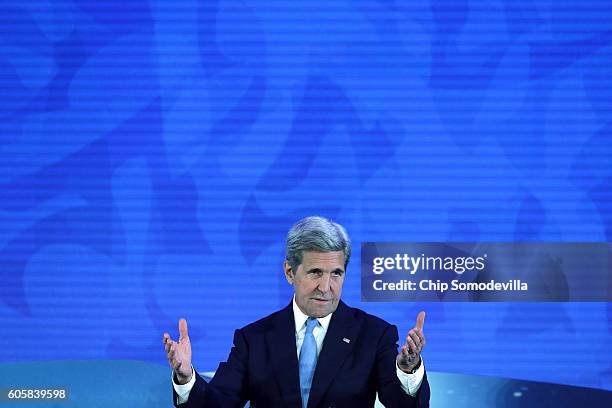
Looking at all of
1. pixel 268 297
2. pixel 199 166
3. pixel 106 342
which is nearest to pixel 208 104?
pixel 199 166

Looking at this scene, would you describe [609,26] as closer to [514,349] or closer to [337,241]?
[514,349]

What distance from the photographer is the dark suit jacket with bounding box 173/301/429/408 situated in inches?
107

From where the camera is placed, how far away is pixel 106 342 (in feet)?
14.6

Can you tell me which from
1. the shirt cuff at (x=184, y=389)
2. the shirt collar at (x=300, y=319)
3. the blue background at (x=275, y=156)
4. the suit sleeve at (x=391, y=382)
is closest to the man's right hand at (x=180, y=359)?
the shirt cuff at (x=184, y=389)

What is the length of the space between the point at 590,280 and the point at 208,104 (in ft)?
6.61

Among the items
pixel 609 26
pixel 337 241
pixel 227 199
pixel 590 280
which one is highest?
pixel 609 26

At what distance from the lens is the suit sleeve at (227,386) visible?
2.59 meters

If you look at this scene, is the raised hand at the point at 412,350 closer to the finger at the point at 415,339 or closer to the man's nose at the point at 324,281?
the finger at the point at 415,339

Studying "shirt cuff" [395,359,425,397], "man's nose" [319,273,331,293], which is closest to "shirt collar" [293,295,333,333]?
"man's nose" [319,273,331,293]

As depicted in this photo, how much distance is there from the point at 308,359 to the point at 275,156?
1.75 metres

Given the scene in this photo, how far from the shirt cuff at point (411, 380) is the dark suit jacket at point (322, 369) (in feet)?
0.14

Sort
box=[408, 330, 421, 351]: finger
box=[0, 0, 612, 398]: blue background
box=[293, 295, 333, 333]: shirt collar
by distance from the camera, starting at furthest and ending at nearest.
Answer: box=[0, 0, 612, 398]: blue background
box=[293, 295, 333, 333]: shirt collar
box=[408, 330, 421, 351]: finger

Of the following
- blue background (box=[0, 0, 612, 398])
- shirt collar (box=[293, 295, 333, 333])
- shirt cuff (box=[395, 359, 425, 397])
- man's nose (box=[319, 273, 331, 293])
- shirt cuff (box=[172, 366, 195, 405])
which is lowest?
shirt cuff (box=[172, 366, 195, 405])

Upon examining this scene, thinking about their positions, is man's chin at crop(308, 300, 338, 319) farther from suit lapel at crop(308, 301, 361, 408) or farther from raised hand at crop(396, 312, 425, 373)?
raised hand at crop(396, 312, 425, 373)
